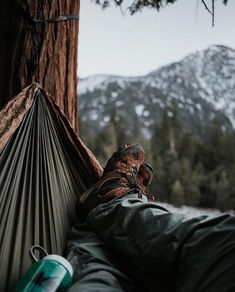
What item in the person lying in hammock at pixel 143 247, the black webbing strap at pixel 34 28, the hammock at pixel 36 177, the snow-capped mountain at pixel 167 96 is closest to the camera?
the person lying in hammock at pixel 143 247

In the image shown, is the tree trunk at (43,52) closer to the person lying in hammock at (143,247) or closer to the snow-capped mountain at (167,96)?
the person lying in hammock at (143,247)

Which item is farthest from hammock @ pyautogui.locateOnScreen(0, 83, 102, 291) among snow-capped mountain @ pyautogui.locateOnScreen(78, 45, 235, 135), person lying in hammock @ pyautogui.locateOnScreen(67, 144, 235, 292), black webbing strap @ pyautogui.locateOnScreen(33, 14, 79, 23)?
snow-capped mountain @ pyautogui.locateOnScreen(78, 45, 235, 135)

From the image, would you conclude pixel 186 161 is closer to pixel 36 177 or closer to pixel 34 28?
pixel 34 28

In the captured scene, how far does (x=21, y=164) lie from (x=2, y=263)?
343 millimetres

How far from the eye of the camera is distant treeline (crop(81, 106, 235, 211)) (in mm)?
15992

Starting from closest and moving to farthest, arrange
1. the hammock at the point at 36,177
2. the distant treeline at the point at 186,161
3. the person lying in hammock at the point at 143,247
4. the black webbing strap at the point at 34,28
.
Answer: the person lying in hammock at the point at 143,247
the hammock at the point at 36,177
the black webbing strap at the point at 34,28
the distant treeline at the point at 186,161

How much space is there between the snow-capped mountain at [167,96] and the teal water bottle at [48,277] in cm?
2495

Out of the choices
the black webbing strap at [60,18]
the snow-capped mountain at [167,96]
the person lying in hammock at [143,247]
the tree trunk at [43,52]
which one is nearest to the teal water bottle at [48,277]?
the person lying in hammock at [143,247]

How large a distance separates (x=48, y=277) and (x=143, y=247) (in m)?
0.22

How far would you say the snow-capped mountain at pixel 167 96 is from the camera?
29.5 m

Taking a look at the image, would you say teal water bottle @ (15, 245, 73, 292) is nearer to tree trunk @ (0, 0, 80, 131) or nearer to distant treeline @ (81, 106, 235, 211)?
tree trunk @ (0, 0, 80, 131)

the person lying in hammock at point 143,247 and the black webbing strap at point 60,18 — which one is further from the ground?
the black webbing strap at point 60,18

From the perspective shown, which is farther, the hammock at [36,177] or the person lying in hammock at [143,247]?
the hammock at [36,177]

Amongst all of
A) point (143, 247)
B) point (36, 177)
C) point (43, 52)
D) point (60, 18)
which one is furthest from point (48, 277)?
point (60, 18)
